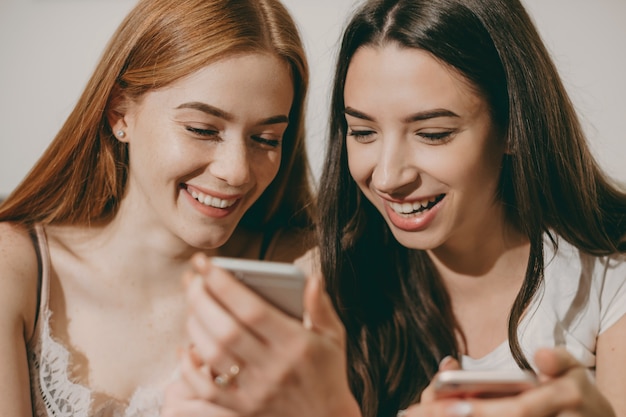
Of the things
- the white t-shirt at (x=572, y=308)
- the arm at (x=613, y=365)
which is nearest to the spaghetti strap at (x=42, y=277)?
the white t-shirt at (x=572, y=308)

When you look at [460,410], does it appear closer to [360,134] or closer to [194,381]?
[194,381]

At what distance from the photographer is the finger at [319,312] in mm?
781

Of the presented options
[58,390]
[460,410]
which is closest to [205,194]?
[58,390]

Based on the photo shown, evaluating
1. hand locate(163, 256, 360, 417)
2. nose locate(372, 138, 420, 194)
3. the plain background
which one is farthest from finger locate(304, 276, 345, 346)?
the plain background

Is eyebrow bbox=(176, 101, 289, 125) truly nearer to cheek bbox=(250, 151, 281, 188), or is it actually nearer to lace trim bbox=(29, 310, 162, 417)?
cheek bbox=(250, 151, 281, 188)

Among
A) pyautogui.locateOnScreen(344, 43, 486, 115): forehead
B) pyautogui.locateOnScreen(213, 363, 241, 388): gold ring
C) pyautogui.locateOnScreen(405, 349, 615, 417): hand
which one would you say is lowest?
pyautogui.locateOnScreen(213, 363, 241, 388): gold ring

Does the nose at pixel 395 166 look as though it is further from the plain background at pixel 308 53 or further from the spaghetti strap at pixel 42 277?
the spaghetti strap at pixel 42 277

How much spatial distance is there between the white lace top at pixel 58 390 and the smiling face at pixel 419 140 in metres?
0.66

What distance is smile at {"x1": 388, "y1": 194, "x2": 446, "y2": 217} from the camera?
1316 millimetres

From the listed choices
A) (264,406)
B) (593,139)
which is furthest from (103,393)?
(593,139)

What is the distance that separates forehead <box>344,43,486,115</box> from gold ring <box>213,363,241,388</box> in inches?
24.3

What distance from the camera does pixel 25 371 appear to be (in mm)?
1381

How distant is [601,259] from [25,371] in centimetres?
120

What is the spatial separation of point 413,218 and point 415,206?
3 cm
